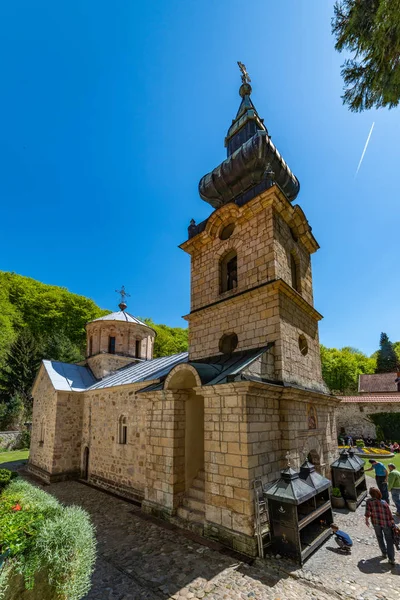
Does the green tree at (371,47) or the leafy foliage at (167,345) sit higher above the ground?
the green tree at (371,47)

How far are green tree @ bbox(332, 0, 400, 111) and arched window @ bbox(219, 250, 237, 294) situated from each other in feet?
19.0

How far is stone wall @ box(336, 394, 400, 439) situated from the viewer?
2269 centimetres

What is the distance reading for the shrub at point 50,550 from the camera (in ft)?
11.5

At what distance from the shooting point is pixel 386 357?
145ft

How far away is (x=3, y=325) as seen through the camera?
96.9ft

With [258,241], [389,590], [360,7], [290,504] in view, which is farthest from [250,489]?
[360,7]

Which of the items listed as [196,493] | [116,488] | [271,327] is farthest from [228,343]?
[116,488]

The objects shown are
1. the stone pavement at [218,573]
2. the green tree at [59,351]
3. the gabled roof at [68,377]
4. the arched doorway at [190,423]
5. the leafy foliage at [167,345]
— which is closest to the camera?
the stone pavement at [218,573]

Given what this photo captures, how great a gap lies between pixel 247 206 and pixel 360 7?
17.3 feet

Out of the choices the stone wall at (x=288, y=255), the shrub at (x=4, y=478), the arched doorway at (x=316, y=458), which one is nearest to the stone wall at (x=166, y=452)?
the arched doorway at (x=316, y=458)

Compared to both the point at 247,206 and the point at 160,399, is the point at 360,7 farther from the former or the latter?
the point at 160,399

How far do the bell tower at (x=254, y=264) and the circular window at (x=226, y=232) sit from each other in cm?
4

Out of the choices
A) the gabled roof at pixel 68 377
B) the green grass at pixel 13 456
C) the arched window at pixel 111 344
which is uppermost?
the arched window at pixel 111 344

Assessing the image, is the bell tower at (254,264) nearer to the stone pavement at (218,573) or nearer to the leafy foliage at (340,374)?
the stone pavement at (218,573)
